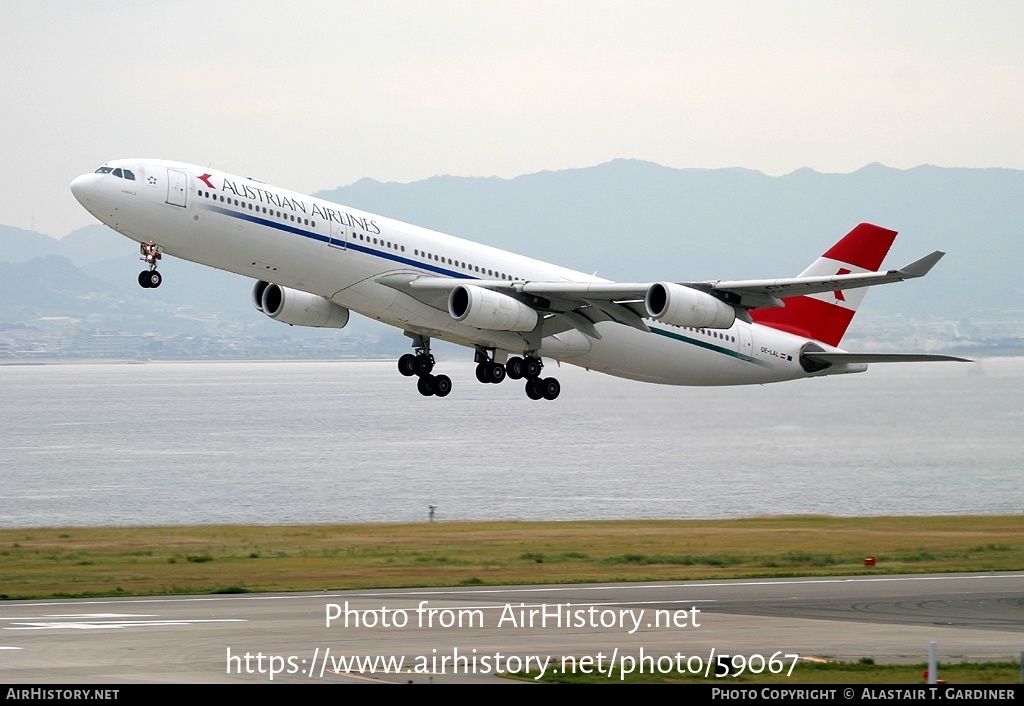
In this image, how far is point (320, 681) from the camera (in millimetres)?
24844

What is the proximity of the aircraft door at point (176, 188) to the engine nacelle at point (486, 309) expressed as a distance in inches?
327

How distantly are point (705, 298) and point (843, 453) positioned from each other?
114240 millimetres

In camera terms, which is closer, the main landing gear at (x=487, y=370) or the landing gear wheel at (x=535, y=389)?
the main landing gear at (x=487, y=370)

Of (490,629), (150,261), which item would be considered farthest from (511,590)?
(150,261)

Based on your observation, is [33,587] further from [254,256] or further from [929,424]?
[929,424]

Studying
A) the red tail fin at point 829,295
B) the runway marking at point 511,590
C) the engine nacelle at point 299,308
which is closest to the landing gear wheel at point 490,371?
the engine nacelle at point 299,308

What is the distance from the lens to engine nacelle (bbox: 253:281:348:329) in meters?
41.1

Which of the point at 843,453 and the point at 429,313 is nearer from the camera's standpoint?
the point at 429,313

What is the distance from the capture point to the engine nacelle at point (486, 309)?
125ft

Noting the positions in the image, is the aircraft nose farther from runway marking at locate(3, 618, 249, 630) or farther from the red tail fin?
the red tail fin

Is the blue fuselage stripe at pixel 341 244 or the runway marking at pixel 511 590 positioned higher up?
the blue fuselage stripe at pixel 341 244

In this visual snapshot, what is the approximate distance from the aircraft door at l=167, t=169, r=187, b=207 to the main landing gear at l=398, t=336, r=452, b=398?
10.5m

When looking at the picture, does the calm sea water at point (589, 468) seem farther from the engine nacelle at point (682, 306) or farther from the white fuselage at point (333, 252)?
the engine nacelle at point (682, 306)
